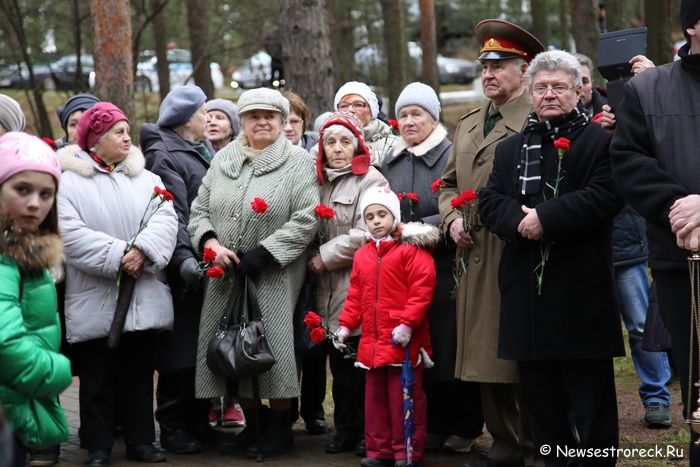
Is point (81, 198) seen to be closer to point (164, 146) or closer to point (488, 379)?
point (164, 146)

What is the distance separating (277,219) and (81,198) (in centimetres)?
122

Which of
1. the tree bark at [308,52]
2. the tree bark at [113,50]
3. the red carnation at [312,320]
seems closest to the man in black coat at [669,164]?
the red carnation at [312,320]

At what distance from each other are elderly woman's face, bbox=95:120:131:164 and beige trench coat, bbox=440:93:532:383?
2004 mm

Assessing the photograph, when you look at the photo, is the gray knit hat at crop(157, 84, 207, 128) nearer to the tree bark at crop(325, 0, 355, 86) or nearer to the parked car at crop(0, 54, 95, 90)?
the parked car at crop(0, 54, 95, 90)

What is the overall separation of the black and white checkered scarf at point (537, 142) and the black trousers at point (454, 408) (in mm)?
1693

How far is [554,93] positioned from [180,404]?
10.8 feet

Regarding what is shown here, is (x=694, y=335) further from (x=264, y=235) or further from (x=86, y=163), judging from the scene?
(x=86, y=163)

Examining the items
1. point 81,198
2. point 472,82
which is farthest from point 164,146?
point 472,82

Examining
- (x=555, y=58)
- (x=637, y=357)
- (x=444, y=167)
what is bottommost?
(x=637, y=357)

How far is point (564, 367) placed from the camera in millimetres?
5715

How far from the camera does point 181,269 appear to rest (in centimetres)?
700

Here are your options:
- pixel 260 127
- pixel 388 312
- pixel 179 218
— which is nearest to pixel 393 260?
pixel 388 312

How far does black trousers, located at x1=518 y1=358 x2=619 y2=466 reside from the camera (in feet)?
18.5

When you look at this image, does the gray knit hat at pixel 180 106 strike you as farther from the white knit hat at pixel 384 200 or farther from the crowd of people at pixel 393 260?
the white knit hat at pixel 384 200
